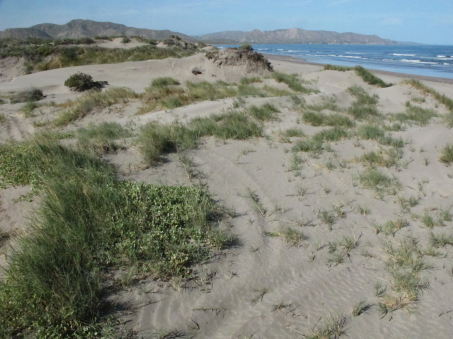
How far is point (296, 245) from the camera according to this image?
3.89 m

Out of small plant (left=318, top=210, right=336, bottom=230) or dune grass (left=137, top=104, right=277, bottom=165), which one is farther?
dune grass (left=137, top=104, right=277, bottom=165)

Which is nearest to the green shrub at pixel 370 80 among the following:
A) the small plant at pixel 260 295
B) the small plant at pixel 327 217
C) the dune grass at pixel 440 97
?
the dune grass at pixel 440 97

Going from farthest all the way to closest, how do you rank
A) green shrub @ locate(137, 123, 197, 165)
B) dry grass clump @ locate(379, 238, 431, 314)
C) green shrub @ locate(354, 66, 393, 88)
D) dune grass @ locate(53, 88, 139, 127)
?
green shrub @ locate(354, 66, 393, 88)
dune grass @ locate(53, 88, 139, 127)
green shrub @ locate(137, 123, 197, 165)
dry grass clump @ locate(379, 238, 431, 314)

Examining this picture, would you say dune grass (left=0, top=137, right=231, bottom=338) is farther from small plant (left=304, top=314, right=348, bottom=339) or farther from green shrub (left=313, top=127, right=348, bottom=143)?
green shrub (left=313, top=127, right=348, bottom=143)

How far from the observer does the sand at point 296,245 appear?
289 centimetres

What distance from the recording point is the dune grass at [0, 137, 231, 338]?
2648mm

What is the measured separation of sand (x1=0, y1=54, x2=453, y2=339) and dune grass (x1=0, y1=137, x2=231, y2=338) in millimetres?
256

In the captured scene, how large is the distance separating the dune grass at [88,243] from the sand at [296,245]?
0.26 metres

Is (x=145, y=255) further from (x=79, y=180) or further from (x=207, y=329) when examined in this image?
(x=79, y=180)

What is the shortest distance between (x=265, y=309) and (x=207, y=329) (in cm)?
57

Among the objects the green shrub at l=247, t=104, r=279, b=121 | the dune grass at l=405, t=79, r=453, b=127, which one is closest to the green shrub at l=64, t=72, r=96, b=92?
the green shrub at l=247, t=104, r=279, b=121

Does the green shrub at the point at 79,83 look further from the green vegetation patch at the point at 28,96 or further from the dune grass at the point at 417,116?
the dune grass at the point at 417,116

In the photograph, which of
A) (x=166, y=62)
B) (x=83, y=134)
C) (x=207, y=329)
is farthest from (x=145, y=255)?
(x=166, y=62)

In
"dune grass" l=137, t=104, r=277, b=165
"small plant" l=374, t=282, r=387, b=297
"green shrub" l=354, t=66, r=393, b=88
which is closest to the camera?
"small plant" l=374, t=282, r=387, b=297
